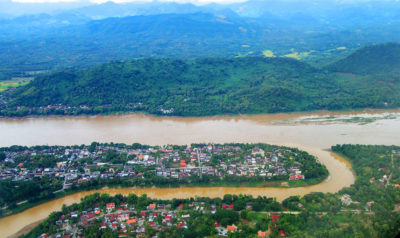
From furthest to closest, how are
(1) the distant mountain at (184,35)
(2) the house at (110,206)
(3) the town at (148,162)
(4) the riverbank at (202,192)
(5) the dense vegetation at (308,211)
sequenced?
(1) the distant mountain at (184,35) → (3) the town at (148,162) → (4) the riverbank at (202,192) → (2) the house at (110,206) → (5) the dense vegetation at (308,211)

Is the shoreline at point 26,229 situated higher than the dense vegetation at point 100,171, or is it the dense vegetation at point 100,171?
the dense vegetation at point 100,171

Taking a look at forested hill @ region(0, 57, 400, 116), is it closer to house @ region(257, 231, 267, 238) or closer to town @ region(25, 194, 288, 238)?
town @ region(25, 194, 288, 238)

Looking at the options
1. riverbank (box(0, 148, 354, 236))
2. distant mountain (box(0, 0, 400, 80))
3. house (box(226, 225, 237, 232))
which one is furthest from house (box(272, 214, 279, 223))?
distant mountain (box(0, 0, 400, 80))

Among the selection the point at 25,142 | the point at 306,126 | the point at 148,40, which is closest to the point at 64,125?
the point at 25,142

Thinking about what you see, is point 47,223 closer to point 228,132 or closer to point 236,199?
point 236,199

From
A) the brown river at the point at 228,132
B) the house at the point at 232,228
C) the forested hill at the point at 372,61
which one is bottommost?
the house at the point at 232,228

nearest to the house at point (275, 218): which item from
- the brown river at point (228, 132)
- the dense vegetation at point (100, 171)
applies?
the brown river at point (228, 132)

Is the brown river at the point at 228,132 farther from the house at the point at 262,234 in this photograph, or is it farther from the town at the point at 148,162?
the house at the point at 262,234
